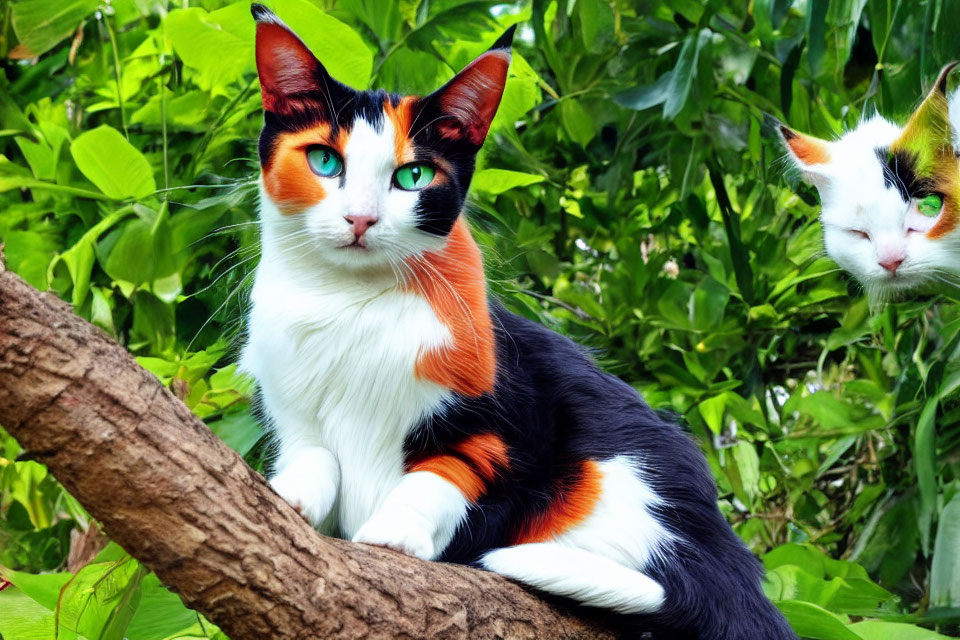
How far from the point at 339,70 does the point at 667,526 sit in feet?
2.36

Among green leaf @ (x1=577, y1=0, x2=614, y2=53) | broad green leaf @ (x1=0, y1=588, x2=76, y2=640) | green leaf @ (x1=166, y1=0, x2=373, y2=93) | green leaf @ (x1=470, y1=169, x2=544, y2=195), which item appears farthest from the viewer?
green leaf @ (x1=577, y1=0, x2=614, y2=53)

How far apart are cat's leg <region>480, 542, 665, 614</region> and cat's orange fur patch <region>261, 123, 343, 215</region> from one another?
0.44 metres

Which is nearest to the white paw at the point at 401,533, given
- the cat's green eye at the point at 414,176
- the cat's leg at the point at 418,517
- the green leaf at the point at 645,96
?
the cat's leg at the point at 418,517

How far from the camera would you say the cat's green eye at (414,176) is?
3.47 feet

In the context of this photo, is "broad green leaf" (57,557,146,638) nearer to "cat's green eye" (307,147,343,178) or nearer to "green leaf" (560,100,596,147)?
"cat's green eye" (307,147,343,178)

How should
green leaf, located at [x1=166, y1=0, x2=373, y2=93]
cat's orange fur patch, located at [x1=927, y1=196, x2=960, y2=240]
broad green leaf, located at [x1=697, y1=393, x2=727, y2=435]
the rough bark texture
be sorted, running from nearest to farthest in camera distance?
1. the rough bark texture
2. cat's orange fur patch, located at [x1=927, y1=196, x2=960, y2=240]
3. green leaf, located at [x1=166, y1=0, x2=373, y2=93]
4. broad green leaf, located at [x1=697, y1=393, x2=727, y2=435]

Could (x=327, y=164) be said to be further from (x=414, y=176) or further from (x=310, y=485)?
(x=310, y=485)

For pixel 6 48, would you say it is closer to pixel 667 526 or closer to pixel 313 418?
pixel 313 418

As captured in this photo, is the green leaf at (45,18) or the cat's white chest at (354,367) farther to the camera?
the green leaf at (45,18)

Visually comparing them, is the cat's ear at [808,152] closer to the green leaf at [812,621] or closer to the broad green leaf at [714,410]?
the green leaf at [812,621]

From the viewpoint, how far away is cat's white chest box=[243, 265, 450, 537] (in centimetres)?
108

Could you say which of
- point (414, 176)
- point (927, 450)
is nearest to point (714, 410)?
point (927, 450)

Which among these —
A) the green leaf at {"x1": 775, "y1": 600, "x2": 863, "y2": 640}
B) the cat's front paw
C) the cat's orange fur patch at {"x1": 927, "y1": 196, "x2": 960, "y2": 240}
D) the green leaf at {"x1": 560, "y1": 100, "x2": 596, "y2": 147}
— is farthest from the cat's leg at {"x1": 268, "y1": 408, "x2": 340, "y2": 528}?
the green leaf at {"x1": 560, "y1": 100, "x2": 596, "y2": 147}

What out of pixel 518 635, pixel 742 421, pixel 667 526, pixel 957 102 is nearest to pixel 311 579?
pixel 518 635
